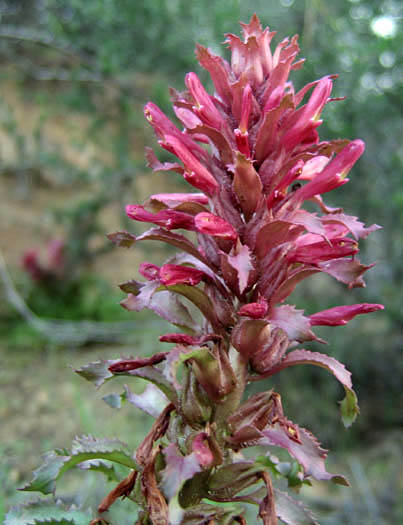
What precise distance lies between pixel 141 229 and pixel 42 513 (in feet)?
14.0

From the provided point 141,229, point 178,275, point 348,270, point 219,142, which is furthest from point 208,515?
point 141,229

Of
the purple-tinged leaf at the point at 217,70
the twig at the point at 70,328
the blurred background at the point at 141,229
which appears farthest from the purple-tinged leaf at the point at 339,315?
the twig at the point at 70,328

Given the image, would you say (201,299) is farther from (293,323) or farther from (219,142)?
(219,142)

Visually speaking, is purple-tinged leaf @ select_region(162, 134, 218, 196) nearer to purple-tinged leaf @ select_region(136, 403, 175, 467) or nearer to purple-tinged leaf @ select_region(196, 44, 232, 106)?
purple-tinged leaf @ select_region(196, 44, 232, 106)

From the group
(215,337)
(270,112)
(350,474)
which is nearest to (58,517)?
(215,337)

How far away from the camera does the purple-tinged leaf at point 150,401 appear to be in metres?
0.93

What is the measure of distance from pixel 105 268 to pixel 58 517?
4960 millimetres

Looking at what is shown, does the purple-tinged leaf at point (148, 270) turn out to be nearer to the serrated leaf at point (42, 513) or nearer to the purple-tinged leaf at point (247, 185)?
the purple-tinged leaf at point (247, 185)

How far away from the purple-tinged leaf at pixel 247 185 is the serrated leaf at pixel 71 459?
496mm

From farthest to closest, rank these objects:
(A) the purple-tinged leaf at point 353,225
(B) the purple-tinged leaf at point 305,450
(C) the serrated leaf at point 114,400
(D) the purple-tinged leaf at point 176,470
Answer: (C) the serrated leaf at point 114,400, (A) the purple-tinged leaf at point 353,225, (B) the purple-tinged leaf at point 305,450, (D) the purple-tinged leaf at point 176,470

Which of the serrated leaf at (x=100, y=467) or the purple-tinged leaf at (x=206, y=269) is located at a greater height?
the purple-tinged leaf at (x=206, y=269)

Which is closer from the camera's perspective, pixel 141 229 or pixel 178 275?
pixel 178 275

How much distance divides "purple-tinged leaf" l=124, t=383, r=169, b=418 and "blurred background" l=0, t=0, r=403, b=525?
1.72 m

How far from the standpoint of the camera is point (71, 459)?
2.54ft
